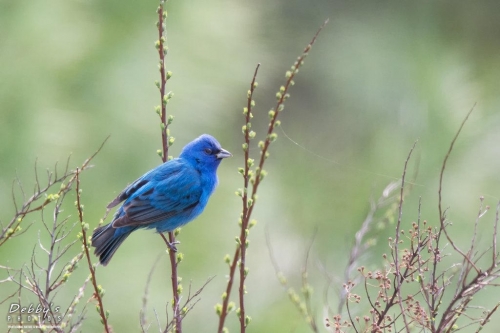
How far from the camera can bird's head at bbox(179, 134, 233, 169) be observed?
7.38 feet

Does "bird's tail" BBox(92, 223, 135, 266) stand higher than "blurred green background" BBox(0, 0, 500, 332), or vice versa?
"blurred green background" BBox(0, 0, 500, 332)

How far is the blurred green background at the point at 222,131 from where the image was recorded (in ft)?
11.6

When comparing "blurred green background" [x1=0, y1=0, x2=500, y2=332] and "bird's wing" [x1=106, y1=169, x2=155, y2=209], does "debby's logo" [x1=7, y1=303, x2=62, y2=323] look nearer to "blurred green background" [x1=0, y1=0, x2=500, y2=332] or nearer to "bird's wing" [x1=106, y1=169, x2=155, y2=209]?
"bird's wing" [x1=106, y1=169, x2=155, y2=209]

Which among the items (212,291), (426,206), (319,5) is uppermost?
(319,5)

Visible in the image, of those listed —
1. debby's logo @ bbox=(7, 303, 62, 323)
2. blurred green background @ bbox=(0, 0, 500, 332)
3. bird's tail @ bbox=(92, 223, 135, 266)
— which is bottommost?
debby's logo @ bbox=(7, 303, 62, 323)

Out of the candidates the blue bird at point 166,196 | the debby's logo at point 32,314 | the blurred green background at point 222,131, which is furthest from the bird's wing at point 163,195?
the blurred green background at point 222,131

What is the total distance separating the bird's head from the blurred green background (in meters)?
1.07

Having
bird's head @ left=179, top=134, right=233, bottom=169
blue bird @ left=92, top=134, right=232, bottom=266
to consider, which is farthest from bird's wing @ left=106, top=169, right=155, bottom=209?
bird's head @ left=179, top=134, right=233, bottom=169

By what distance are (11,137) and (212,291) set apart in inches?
57.4

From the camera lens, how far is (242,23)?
4645mm

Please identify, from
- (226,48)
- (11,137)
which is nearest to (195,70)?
(226,48)

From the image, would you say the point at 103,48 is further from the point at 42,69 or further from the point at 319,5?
the point at 319,5

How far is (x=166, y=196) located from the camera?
2174mm

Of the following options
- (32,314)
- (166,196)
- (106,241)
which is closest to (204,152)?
(166,196)
